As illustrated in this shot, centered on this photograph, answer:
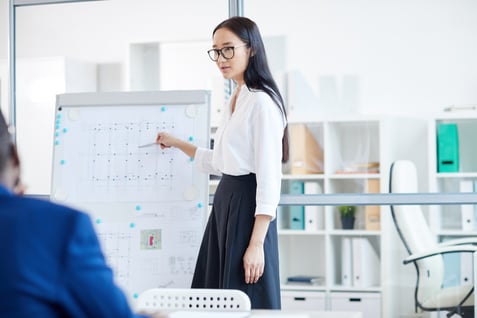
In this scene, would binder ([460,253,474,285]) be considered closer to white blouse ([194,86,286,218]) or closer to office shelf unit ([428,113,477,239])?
office shelf unit ([428,113,477,239])

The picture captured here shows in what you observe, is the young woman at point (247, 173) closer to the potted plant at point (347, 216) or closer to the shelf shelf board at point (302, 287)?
the potted plant at point (347, 216)

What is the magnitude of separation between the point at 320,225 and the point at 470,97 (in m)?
1.05

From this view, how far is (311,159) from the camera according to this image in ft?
14.3

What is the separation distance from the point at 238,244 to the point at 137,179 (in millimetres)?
639

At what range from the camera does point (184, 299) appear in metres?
2.18

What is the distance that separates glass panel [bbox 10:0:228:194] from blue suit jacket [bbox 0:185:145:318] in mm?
3046

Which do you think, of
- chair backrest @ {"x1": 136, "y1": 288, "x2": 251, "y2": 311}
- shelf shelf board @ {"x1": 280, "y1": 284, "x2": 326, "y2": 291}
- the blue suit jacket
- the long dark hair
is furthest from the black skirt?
the blue suit jacket

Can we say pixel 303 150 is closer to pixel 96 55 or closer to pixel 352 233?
pixel 352 233

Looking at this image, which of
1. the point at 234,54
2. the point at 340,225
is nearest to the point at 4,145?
the point at 234,54

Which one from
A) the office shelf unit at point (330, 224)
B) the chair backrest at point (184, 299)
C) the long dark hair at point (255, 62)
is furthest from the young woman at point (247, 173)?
the office shelf unit at point (330, 224)

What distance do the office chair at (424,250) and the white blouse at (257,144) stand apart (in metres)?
1.22

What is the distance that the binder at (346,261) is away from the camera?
433 centimetres

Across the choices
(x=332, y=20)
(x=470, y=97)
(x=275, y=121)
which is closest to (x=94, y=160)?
(x=275, y=121)

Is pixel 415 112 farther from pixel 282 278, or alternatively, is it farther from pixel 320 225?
pixel 282 278
